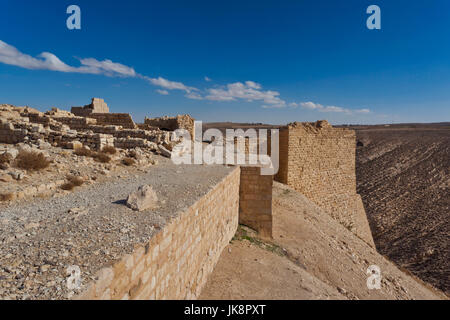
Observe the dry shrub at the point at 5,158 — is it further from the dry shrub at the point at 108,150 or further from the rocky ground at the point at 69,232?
the dry shrub at the point at 108,150

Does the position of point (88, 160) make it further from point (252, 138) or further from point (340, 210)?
point (340, 210)

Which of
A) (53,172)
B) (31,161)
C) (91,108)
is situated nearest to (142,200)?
(53,172)

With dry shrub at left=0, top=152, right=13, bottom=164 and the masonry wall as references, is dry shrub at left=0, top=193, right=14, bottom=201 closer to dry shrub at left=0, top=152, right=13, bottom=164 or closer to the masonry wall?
dry shrub at left=0, top=152, right=13, bottom=164

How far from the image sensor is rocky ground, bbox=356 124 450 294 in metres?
11.6

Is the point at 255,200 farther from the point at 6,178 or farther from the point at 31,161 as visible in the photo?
the point at 6,178

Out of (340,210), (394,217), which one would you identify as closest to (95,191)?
(340,210)

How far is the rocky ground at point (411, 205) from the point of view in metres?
11.6

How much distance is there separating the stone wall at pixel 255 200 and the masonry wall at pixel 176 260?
1.46 meters

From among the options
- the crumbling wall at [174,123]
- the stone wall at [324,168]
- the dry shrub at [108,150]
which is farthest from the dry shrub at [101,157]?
the crumbling wall at [174,123]

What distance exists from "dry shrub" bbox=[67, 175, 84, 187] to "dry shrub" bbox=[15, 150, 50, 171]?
60cm

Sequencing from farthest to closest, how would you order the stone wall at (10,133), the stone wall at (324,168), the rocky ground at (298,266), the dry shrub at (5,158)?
1. the stone wall at (324,168)
2. the stone wall at (10,133)
3. the dry shrub at (5,158)
4. the rocky ground at (298,266)

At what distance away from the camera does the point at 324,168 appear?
1262cm

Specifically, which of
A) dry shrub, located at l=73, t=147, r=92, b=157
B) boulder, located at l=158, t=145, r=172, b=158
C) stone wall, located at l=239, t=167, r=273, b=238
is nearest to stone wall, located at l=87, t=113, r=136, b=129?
→ boulder, located at l=158, t=145, r=172, b=158

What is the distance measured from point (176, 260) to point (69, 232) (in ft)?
3.68
